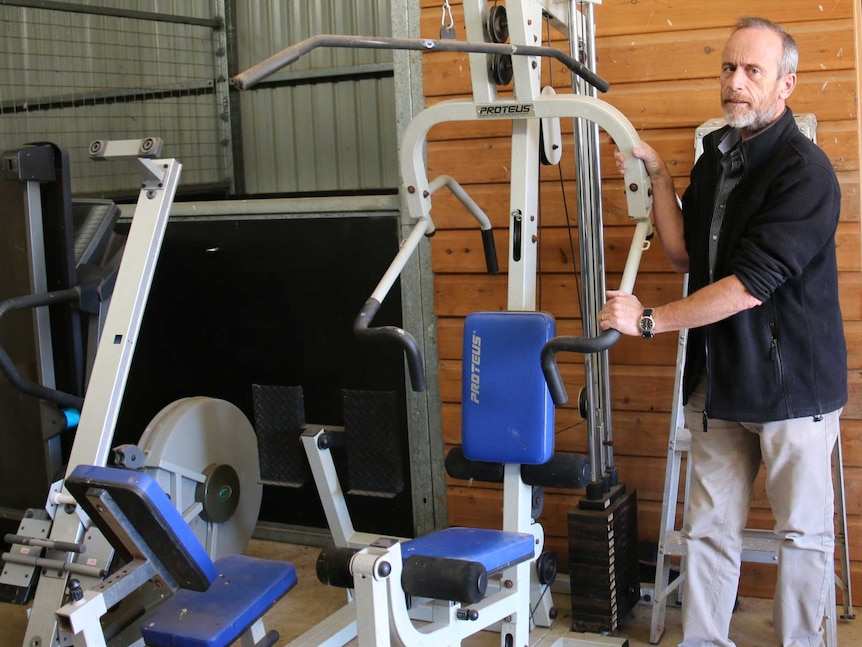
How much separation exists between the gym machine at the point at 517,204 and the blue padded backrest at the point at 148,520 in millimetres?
346

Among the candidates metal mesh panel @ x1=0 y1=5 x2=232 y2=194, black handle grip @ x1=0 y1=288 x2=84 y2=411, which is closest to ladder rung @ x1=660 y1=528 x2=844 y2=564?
black handle grip @ x1=0 y1=288 x2=84 y2=411

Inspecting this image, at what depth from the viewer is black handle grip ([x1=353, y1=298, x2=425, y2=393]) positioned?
247 cm

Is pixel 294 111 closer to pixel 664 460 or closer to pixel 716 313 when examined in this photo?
pixel 664 460

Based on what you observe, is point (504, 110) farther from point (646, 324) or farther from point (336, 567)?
point (336, 567)

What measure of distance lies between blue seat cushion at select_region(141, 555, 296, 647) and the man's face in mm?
1664

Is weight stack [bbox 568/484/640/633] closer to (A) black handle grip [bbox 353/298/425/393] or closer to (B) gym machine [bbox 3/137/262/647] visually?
(A) black handle grip [bbox 353/298/425/393]

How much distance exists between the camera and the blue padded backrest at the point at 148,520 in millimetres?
2357

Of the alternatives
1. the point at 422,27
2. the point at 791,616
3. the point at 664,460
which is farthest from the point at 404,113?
the point at 791,616

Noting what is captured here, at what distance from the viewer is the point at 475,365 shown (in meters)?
2.85

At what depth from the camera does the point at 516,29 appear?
2680 millimetres

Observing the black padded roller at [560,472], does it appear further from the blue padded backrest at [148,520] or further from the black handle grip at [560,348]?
the blue padded backrest at [148,520]

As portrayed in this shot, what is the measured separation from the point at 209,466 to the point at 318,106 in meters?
2.30

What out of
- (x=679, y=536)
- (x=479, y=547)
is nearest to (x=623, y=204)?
(x=679, y=536)

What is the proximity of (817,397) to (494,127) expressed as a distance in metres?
1.51
